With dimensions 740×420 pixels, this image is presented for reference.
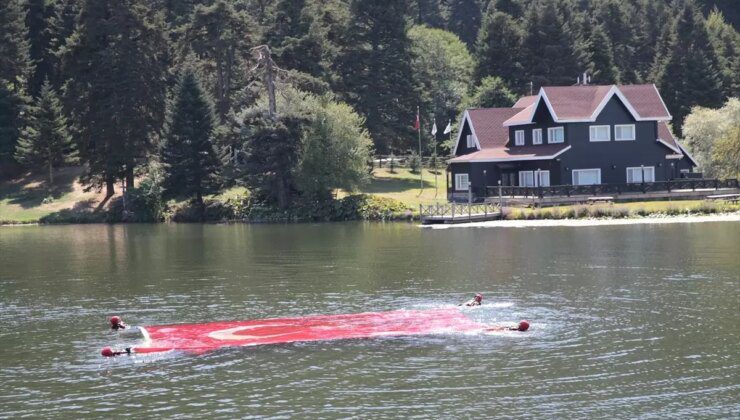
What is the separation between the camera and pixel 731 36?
13550 cm

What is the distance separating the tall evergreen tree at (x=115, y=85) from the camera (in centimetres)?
8806

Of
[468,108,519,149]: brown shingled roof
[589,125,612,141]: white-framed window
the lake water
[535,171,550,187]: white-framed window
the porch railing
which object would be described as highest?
[468,108,519,149]: brown shingled roof

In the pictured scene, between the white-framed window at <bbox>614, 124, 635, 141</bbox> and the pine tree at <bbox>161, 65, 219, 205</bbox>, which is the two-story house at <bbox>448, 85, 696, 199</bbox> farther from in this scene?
the pine tree at <bbox>161, 65, 219, 205</bbox>

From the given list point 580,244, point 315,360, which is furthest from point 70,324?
point 580,244

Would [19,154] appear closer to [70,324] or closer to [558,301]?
[70,324]

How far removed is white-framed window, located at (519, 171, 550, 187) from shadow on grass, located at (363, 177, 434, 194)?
1258cm

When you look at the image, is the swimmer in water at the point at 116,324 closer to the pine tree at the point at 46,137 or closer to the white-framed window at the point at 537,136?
the white-framed window at the point at 537,136

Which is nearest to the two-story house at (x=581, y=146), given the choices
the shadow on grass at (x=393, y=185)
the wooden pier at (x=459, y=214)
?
the shadow on grass at (x=393, y=185)

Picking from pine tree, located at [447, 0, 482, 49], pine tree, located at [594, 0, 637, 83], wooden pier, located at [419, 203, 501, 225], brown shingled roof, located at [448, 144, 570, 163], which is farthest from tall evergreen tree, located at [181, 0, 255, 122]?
pine tree, located at [447, 0, 482, 49]

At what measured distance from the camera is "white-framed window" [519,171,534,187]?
80.3 metres

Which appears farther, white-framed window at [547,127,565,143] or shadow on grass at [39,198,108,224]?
shadow on grass at [39,198,108,224]

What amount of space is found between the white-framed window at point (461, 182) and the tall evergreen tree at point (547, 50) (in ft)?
99.2

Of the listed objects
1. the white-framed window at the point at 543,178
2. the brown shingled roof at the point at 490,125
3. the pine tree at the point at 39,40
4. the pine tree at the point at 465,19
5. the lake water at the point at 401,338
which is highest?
the pine tree at the point at 465,19

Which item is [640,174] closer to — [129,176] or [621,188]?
[621,188]
